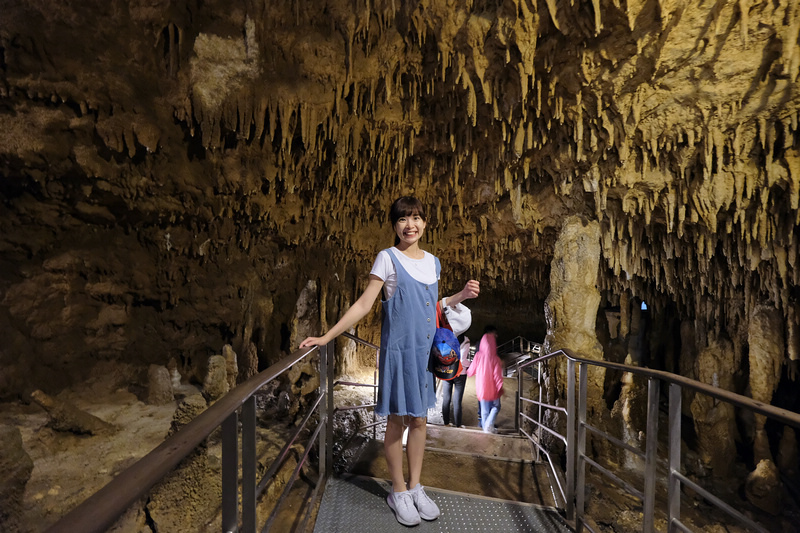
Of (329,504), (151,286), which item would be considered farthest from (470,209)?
(151,286)

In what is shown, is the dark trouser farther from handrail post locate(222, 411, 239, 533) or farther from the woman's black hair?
handrail post locate(222, 411, 239, 533)

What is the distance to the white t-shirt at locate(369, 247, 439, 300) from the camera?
207 centimetres

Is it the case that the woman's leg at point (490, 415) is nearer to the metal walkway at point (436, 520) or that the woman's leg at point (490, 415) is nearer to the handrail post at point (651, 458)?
the metal walkway at point (436, 520)

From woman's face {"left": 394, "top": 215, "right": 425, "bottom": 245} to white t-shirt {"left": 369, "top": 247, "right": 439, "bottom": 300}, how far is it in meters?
0.09

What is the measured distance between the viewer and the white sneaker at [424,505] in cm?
221

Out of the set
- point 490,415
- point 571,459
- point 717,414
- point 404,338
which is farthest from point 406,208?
point 717,414

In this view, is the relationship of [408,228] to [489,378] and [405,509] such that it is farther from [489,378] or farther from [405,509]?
[489,378]

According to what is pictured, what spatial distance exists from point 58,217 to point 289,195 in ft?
15.0

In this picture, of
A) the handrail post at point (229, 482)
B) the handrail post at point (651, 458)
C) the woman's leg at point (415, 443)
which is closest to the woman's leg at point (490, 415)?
the woman's leg at point (415, 443)

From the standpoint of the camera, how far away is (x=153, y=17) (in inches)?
173

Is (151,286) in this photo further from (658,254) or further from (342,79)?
(658,254)

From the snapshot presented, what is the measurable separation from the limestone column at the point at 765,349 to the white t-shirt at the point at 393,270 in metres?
8.66

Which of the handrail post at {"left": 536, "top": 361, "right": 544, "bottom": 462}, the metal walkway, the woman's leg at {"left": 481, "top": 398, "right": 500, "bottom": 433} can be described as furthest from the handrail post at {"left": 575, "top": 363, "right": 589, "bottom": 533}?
the woman's leg at {"left": 481, "top": 398, "right": 500, "bottom": 433}

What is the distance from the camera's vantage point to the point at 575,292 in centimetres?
605
